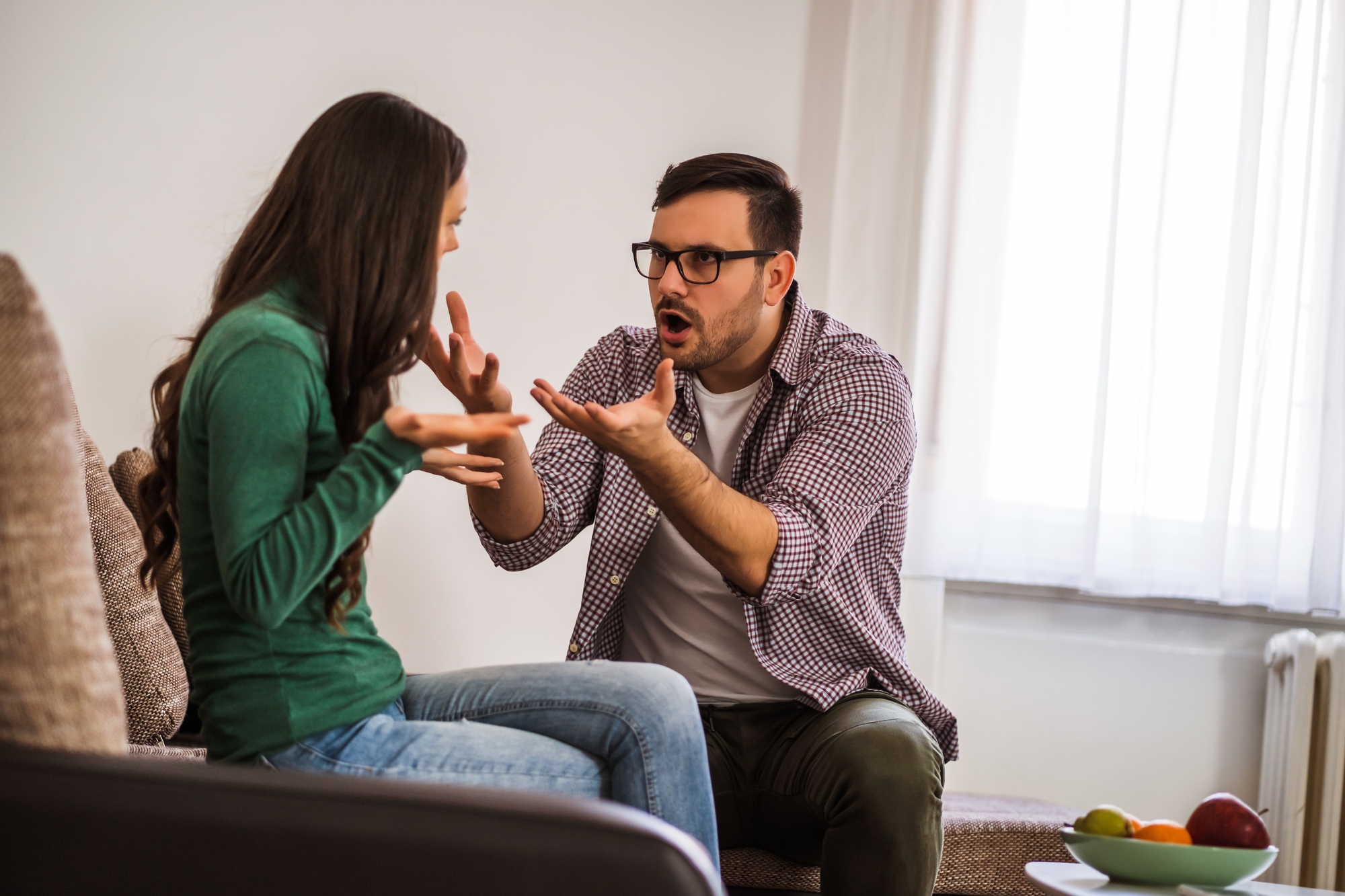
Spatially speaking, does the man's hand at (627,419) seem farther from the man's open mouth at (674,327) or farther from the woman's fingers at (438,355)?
the man's open mouth at (674,327)

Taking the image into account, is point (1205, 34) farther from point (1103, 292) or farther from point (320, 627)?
point (320, 627)

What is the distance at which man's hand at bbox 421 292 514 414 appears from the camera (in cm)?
144

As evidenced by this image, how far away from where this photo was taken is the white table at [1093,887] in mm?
1287

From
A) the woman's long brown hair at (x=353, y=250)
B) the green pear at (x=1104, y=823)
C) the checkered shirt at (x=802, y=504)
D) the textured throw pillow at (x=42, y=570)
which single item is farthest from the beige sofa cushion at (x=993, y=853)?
the textured throw pillow at (x=42, y=570)

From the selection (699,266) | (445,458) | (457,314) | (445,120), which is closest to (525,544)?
(457,314)

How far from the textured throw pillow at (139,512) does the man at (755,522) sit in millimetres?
613

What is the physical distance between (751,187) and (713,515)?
2.24ft

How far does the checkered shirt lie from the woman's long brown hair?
0.70m

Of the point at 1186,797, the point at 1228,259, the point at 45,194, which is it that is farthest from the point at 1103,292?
the point at 45,194

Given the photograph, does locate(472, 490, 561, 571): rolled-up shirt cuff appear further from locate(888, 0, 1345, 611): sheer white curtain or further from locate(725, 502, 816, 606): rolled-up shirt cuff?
locate(888, 0, 1345, 611): sheer white curtain

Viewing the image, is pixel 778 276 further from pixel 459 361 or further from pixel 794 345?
pixel 459 361

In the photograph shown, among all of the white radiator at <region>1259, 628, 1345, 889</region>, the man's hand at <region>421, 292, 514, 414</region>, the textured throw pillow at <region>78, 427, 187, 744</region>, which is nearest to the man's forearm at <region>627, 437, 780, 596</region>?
the man's hand at <region>421, 292, 514, 414</region>

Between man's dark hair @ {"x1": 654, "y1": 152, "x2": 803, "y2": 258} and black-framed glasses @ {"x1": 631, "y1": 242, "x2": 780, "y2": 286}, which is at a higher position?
man's dark hair @ {"x1": 654, "y1": 152, "x2": 803, "y2": 258}

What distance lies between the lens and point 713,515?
60.4 inches
